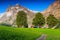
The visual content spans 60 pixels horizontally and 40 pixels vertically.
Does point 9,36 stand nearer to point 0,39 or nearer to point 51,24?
point 0,39

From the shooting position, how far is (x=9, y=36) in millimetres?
29547

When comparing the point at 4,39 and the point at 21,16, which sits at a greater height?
the point at 21,16

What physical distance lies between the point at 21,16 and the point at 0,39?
11048cm

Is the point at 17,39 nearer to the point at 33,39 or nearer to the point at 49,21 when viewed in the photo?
the point at 33,39

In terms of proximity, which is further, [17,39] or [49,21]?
[49,21]

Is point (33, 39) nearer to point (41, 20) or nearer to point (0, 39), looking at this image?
point (0, 39)

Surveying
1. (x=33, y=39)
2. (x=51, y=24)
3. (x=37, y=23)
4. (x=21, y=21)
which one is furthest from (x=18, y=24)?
(x=33, y=39)

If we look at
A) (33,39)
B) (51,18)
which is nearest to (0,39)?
(33,39)

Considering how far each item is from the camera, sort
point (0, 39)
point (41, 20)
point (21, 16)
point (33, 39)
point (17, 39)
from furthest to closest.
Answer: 1. point (21, 16)
2. point (41, 20)
3. point (33, 39)
4. point (17, 39)
5. point (0, 39)

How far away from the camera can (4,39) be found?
27.8m

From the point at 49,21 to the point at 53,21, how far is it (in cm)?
266

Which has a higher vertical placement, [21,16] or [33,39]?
[21,16]

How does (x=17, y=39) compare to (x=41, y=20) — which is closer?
(x=17, y=39)

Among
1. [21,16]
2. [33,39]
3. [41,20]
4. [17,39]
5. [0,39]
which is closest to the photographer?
[0,39]
